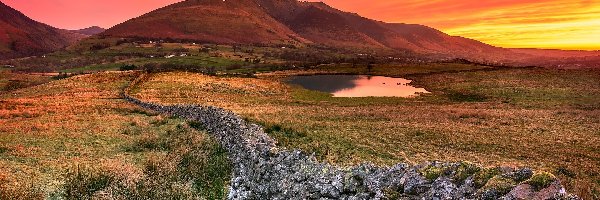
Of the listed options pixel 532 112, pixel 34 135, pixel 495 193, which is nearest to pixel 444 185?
pixel 495 193

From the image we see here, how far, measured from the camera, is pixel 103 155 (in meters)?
30.8

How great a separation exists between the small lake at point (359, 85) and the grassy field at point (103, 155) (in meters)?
42.9

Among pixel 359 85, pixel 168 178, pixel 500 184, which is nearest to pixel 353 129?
pixel 168 178

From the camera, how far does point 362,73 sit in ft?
423

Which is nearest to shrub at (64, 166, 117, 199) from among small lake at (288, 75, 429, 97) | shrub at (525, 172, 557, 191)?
shrub at (525, 172, 557, 191)

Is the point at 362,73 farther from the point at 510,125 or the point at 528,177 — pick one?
the point at 528,177

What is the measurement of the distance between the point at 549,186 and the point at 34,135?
40001 mm

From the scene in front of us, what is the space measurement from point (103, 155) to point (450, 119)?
33977mm

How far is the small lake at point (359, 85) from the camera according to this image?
83.8 metres

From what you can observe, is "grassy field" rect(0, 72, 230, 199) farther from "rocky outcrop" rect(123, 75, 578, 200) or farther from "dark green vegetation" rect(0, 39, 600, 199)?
"rocky outcrop" rect(123, 75, 578, 200)

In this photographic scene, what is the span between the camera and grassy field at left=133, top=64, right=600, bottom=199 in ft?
94.1

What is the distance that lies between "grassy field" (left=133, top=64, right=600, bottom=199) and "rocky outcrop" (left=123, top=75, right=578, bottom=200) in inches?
203

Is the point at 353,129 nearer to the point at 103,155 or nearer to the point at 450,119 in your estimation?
the point at 450,119

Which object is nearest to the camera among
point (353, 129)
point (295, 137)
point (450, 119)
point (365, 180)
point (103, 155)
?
point (365, 180)
